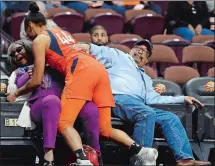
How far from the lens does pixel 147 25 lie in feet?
35.2

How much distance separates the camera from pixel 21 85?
22.2 ft

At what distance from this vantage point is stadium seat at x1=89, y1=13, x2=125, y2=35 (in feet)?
34.5

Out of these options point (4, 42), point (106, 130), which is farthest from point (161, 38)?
point (106, 130)

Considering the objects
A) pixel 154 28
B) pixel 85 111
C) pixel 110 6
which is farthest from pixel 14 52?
pixel 110 6

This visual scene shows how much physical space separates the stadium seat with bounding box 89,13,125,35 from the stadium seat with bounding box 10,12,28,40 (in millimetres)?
965

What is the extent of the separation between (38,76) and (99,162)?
0.81 meters

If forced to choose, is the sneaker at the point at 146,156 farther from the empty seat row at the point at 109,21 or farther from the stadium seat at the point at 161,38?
the empty seat row at the point at 109,21

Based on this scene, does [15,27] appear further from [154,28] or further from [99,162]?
[99,162]

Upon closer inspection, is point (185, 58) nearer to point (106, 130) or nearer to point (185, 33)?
point (185, 33)

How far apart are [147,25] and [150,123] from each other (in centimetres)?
437

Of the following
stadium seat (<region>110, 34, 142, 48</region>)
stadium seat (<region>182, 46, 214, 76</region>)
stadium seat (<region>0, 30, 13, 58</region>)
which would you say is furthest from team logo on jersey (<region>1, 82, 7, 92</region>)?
stadium seat (<region>182, 46, 214, 76</region>)

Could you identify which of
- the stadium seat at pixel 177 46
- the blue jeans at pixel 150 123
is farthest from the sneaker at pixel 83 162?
the stadium seat at pixel 177 46

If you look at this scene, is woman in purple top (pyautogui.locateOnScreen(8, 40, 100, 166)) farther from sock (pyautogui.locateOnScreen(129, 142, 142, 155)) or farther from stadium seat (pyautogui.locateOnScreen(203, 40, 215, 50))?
stadium seat (pyautogui.locateOnScreen(203, 40, 215, 50))

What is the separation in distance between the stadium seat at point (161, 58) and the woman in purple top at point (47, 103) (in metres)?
2.95
